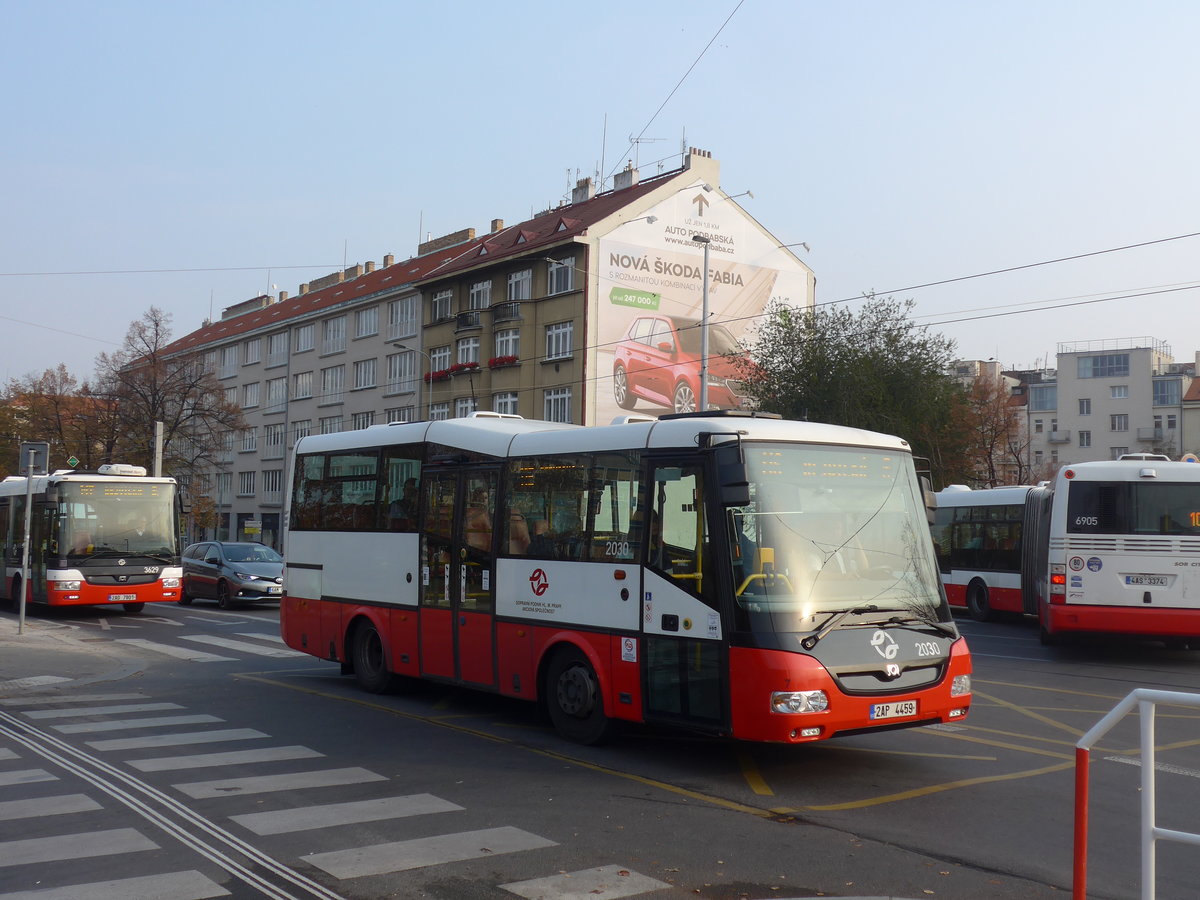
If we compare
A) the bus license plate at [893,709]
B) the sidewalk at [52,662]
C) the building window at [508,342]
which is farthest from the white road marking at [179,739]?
the building window at [508,342]

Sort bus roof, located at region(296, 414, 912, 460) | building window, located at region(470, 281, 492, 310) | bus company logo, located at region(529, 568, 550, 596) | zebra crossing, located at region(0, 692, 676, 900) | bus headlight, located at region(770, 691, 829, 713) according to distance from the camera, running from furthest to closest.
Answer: building window, located at region(470, 281, 492, 310) < bus company logo, located at region(529, 568, 550, 596) < bus roof, located at region(296, 414, 912, 460) < bus headlight, located at region(770, 691, 829, 713) < zebra crossing, located at region(0, 692, 676, 900)

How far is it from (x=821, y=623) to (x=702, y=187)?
4756cm

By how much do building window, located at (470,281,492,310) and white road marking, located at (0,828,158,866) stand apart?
50.4 m

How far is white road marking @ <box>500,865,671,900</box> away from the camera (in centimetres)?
574

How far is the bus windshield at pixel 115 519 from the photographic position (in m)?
25.0

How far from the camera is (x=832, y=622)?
27.9 feet

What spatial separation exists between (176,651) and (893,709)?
12.9 meters

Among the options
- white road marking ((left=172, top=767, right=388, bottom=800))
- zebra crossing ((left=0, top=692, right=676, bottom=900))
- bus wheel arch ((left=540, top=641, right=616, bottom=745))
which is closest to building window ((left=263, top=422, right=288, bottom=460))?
zebra crossing ((left=0, top=692, right=676, bottom=900))

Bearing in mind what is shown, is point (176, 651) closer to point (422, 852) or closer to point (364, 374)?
point (422, 852)

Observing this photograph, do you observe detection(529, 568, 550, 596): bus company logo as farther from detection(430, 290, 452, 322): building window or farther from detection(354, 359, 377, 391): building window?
detection(354, 359, 377, 391): building window

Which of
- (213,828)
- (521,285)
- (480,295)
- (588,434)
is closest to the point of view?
(213,828)

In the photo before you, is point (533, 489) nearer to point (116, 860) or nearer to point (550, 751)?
point (550, 751)

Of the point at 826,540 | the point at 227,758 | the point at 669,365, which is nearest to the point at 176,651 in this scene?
the point at 227,758

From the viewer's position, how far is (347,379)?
6875cm
